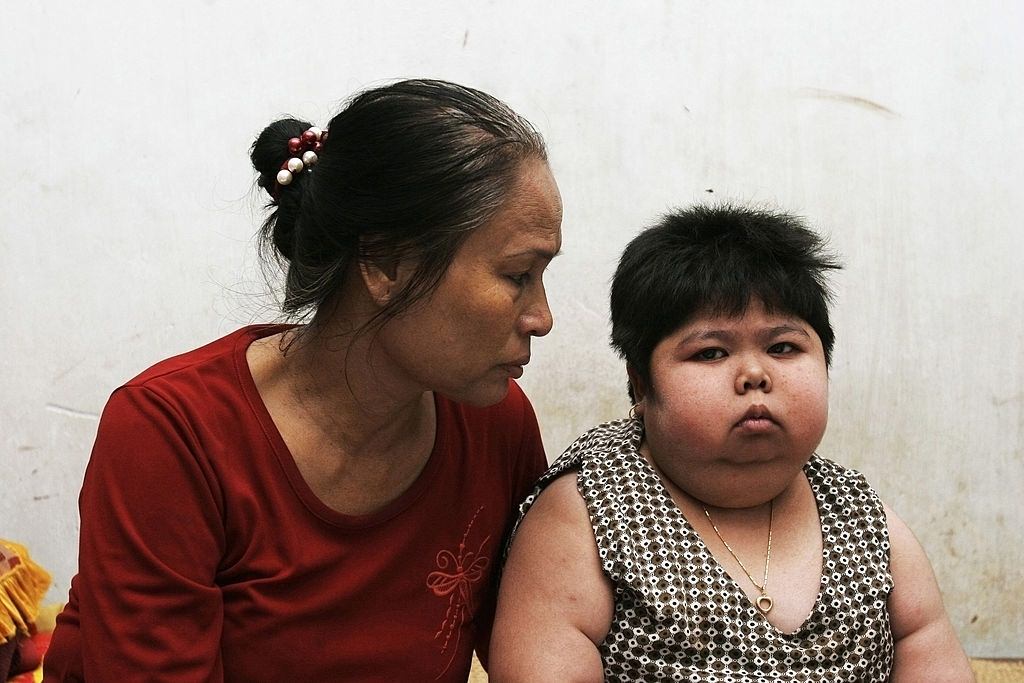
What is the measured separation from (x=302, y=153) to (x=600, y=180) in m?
1.03

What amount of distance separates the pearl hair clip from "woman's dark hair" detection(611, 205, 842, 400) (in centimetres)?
41

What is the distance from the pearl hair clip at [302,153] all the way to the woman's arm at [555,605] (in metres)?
0.50

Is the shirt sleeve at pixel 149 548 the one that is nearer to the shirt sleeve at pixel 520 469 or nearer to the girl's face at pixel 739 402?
the shirt sleeve at pixel 520 469

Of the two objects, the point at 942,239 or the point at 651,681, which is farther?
the point at 942,239

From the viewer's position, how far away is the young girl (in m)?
1.33

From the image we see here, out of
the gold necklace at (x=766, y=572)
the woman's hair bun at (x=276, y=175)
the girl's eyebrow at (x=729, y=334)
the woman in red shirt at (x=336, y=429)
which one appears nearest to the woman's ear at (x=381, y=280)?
the woman in red shirt at (x=336, y=429)

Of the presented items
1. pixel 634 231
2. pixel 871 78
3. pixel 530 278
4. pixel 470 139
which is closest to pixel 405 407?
pixel 530 278

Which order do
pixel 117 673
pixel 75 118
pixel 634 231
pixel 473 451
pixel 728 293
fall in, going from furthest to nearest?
pixel 634 231
pixel 75 118
pixel 473 451
pixel 728 293
pixel 117 673

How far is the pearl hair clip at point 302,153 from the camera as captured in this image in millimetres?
1333

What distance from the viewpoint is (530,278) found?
4.28ft

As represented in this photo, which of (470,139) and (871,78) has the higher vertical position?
(871,78)

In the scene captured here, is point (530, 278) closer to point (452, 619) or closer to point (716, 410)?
point (716, 410)

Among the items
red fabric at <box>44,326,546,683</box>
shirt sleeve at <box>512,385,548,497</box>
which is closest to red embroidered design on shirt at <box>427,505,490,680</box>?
red fabric at <box>44,326,546,683</box>

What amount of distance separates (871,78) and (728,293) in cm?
116
